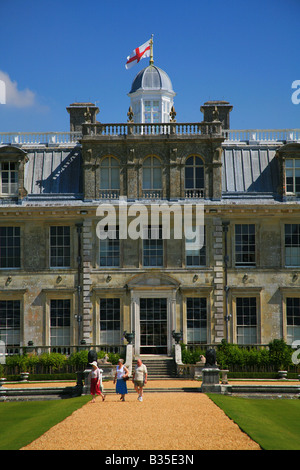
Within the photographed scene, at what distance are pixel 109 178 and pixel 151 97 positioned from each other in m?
18.6

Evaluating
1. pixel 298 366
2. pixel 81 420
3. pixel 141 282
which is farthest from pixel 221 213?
pixel 81 420

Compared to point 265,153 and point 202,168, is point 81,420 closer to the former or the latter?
point 202,168

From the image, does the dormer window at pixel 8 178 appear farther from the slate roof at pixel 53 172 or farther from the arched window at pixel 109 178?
the arched window at pixel 109 178

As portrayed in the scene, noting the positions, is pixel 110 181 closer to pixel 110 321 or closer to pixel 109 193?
pixel 109 193

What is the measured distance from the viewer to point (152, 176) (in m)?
43.8

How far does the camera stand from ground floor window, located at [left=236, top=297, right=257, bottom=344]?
43.3 metres

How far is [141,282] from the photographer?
4294cm

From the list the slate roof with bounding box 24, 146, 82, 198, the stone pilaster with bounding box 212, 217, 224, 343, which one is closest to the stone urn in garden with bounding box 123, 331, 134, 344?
the stone pilaster with bounding box 212, 217, 224, 343

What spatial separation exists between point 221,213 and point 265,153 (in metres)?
5.34

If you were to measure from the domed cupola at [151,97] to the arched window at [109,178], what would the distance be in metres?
16.9

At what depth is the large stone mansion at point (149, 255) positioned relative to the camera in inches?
1695

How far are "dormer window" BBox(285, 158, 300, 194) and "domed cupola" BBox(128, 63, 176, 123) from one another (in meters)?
17.6

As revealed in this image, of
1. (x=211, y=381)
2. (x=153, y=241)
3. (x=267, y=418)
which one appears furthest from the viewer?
(x=153, y=241)

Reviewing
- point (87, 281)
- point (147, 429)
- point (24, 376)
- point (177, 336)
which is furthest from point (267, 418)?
point (87, 281)
